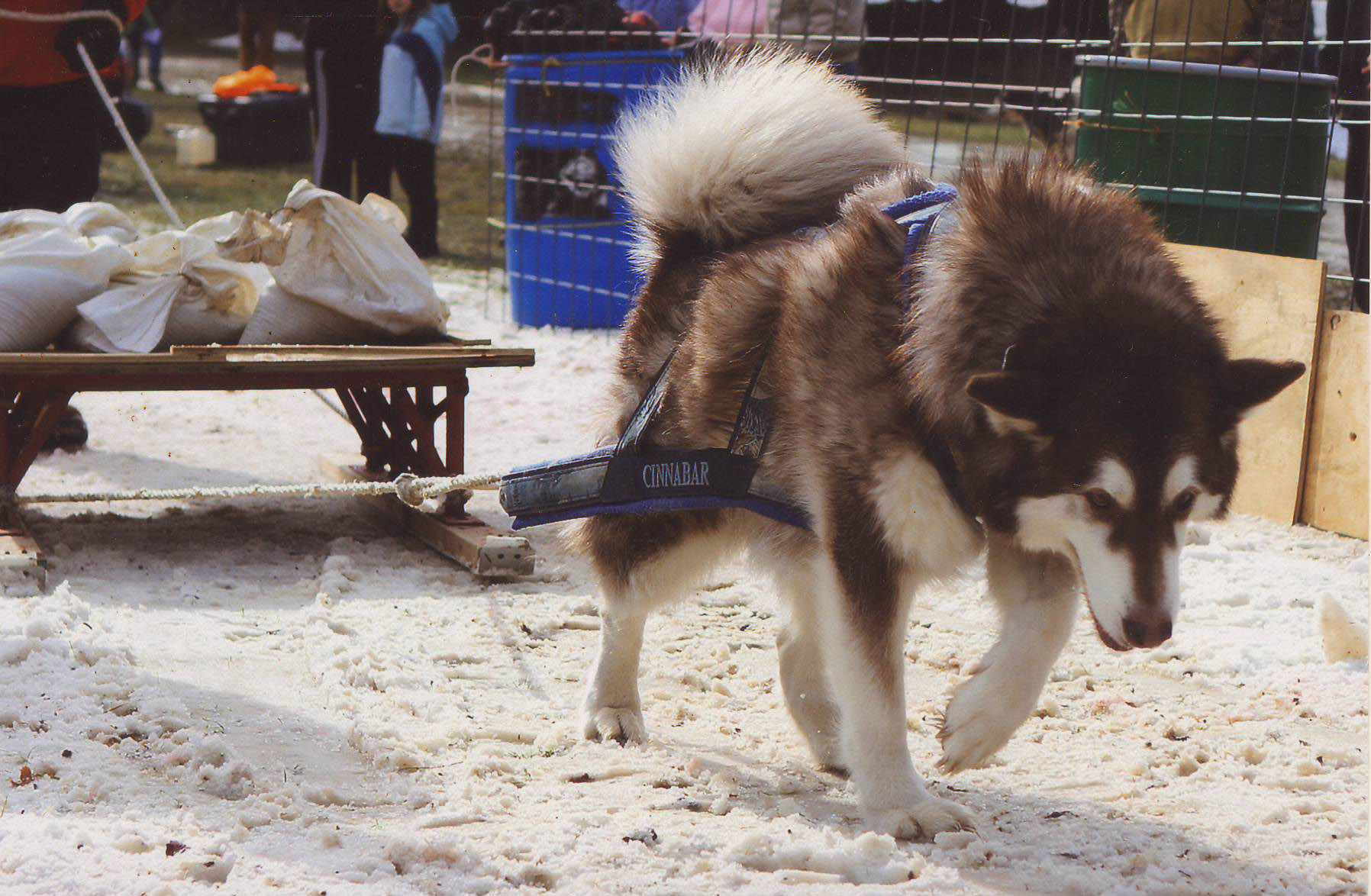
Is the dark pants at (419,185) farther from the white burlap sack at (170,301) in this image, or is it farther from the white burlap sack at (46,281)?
the white burlap sack at (46,281)

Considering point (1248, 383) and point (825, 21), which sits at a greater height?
point (825, 21)

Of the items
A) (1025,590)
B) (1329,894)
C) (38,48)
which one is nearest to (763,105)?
(1025,590)

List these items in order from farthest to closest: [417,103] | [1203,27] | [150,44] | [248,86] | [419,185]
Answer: [150,44]
[248,86]
[419,185]
[417,103]
[1203,27]

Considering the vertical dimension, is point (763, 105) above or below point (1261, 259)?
above

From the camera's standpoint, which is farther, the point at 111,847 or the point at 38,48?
the point at 38,48

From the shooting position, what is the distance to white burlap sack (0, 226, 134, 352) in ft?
13.1

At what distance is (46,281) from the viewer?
4.05 meters

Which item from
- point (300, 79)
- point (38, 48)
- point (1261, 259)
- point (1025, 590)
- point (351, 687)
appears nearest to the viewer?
point (1025, 590)

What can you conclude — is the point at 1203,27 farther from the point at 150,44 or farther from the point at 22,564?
the point at 150,44

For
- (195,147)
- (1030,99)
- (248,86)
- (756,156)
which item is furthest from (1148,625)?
(248,86)

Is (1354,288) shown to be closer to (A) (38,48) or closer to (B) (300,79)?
(A) (38,48)

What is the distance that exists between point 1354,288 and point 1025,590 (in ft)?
9.63

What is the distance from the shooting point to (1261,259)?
14.9 feet

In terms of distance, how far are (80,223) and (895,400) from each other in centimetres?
313
